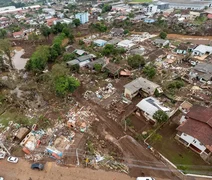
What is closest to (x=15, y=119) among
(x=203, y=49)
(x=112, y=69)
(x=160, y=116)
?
(x=112, y=69)

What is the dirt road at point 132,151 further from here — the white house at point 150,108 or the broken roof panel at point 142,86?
the broken roof panel at point 142,86

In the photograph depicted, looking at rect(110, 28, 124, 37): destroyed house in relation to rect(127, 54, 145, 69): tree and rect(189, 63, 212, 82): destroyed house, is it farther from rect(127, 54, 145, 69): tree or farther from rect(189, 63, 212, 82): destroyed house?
rect(189, 63, 212, 82): destroyed house

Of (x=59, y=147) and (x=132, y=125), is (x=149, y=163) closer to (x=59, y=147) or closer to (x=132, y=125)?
(x=132, y=125)

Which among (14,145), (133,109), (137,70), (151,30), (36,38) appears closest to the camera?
(14,145)

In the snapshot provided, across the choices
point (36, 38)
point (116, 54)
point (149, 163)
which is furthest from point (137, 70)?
point (36, 38)

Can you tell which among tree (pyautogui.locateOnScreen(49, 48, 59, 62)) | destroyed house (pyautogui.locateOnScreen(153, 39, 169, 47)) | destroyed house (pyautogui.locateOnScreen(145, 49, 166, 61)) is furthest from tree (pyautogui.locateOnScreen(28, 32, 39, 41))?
destroyed house (pyautogui.locateOnScreen(153, 39, 169, 47))
